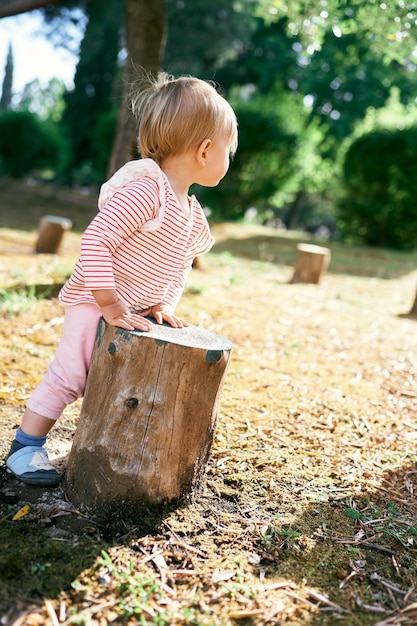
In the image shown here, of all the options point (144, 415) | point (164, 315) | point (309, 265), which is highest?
point (164, 315)

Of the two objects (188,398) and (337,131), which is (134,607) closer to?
(188,398)

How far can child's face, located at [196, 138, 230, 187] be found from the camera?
2.46 metres

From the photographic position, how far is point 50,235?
8492 millimetres

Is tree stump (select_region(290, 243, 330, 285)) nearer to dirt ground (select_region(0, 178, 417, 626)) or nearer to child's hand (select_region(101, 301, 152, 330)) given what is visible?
dirt ground (select_region(0, 178, 417, 626))

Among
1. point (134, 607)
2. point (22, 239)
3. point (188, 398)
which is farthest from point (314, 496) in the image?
point (22, 239)

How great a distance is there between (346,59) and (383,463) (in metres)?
10.6

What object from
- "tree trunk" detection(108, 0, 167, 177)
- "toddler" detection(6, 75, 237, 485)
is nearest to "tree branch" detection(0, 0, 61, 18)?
"tree trunk" detection(108, 0, 167, 177)

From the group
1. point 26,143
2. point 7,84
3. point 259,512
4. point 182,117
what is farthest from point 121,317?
point 7,84

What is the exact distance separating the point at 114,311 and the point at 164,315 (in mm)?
346

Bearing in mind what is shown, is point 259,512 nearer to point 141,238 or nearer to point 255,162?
point 141,238

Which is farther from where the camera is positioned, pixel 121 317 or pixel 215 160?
pixel 215 160

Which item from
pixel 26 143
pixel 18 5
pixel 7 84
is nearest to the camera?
pixel 18 5

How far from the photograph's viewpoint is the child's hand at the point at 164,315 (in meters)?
2.56

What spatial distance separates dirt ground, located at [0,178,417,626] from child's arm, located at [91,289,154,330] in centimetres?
75
